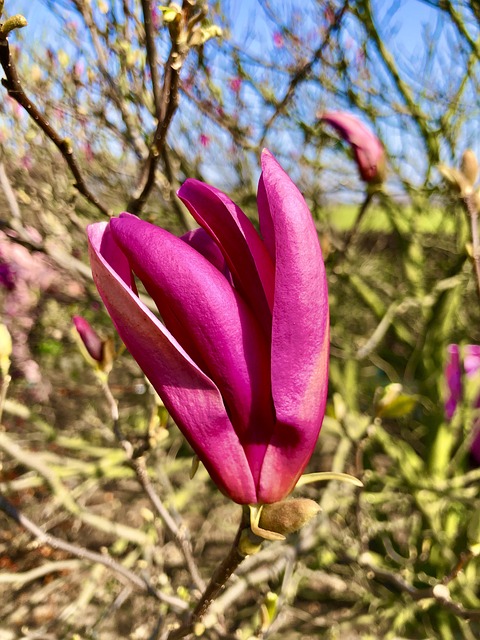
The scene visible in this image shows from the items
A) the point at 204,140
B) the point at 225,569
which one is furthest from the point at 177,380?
the point at 204,140

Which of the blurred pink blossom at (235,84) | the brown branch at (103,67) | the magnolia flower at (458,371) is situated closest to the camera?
the magnolia flower at (458,371)

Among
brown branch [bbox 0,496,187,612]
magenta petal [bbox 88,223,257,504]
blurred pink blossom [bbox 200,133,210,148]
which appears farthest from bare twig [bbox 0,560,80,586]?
blurred pink blossom [bbox 200,133,210,148]

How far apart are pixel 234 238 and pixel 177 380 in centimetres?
14

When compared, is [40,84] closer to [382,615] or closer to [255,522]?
[255,522]

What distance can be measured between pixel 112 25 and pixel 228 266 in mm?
1250

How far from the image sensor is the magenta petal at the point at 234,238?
50 centimetres

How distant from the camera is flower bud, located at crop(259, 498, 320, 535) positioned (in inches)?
18.5

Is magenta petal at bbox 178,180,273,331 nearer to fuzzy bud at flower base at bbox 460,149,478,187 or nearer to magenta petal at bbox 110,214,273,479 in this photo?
magenta petal at bbox 110,214,273,479

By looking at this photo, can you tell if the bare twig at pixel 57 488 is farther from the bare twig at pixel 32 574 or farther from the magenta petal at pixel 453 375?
the magenta petal at pixel 453 375

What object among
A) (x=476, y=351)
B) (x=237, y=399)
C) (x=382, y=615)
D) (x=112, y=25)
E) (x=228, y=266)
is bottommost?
A: (x=382, y=615)

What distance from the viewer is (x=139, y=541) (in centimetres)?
176

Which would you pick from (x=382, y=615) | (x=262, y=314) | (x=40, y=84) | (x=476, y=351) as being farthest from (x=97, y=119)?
(x=382, y=615)

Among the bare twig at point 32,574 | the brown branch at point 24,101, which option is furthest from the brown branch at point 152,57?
the bare twig at point 32,574

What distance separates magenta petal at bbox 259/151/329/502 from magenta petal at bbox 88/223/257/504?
0.11 feet
